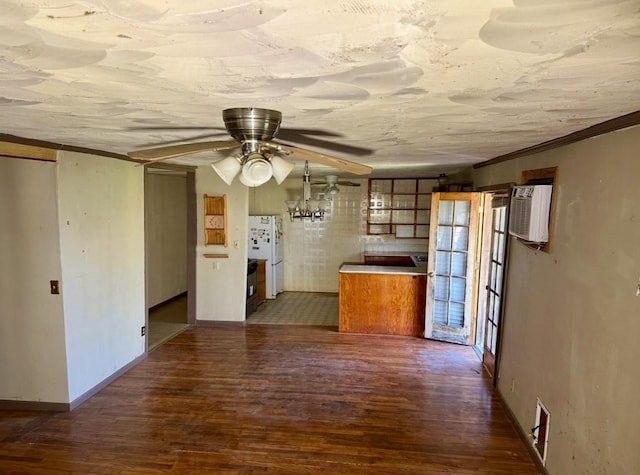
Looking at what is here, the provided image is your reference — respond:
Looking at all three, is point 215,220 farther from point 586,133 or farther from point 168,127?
point 586,133

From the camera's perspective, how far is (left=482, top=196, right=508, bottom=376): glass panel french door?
3.80 m

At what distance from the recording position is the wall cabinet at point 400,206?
7363 mm

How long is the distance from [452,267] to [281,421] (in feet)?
9.35

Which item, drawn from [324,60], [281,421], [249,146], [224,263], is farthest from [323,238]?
[324,60]

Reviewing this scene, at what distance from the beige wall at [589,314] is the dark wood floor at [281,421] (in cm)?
58

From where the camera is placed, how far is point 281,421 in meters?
3.16

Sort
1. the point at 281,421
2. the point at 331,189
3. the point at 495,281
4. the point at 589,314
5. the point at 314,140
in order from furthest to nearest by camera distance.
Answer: the point at 331,189, the point at 495,281, the point at 281,421, the point at 314,140, the point at 589,314

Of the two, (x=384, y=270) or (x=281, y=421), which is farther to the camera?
(x=384, y=270)

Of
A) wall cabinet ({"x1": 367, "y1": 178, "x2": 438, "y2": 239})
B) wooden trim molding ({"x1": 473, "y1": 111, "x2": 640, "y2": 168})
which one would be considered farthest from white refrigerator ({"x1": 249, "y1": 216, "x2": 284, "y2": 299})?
wooden trim molding ({"x1": 473, "y1": 111, "x2": 640, "y2": 168})

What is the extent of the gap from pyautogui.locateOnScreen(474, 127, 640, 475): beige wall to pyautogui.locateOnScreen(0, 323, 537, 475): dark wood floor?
579 millimetres

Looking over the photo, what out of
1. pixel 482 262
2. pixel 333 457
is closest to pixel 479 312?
pixel 482 262

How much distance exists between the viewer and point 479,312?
4883 mm

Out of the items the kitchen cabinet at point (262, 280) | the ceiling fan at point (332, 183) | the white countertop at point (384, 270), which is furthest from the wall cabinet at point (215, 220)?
the ceiling fan at point (332, 183)

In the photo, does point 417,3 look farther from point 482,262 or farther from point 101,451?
point 482,262
